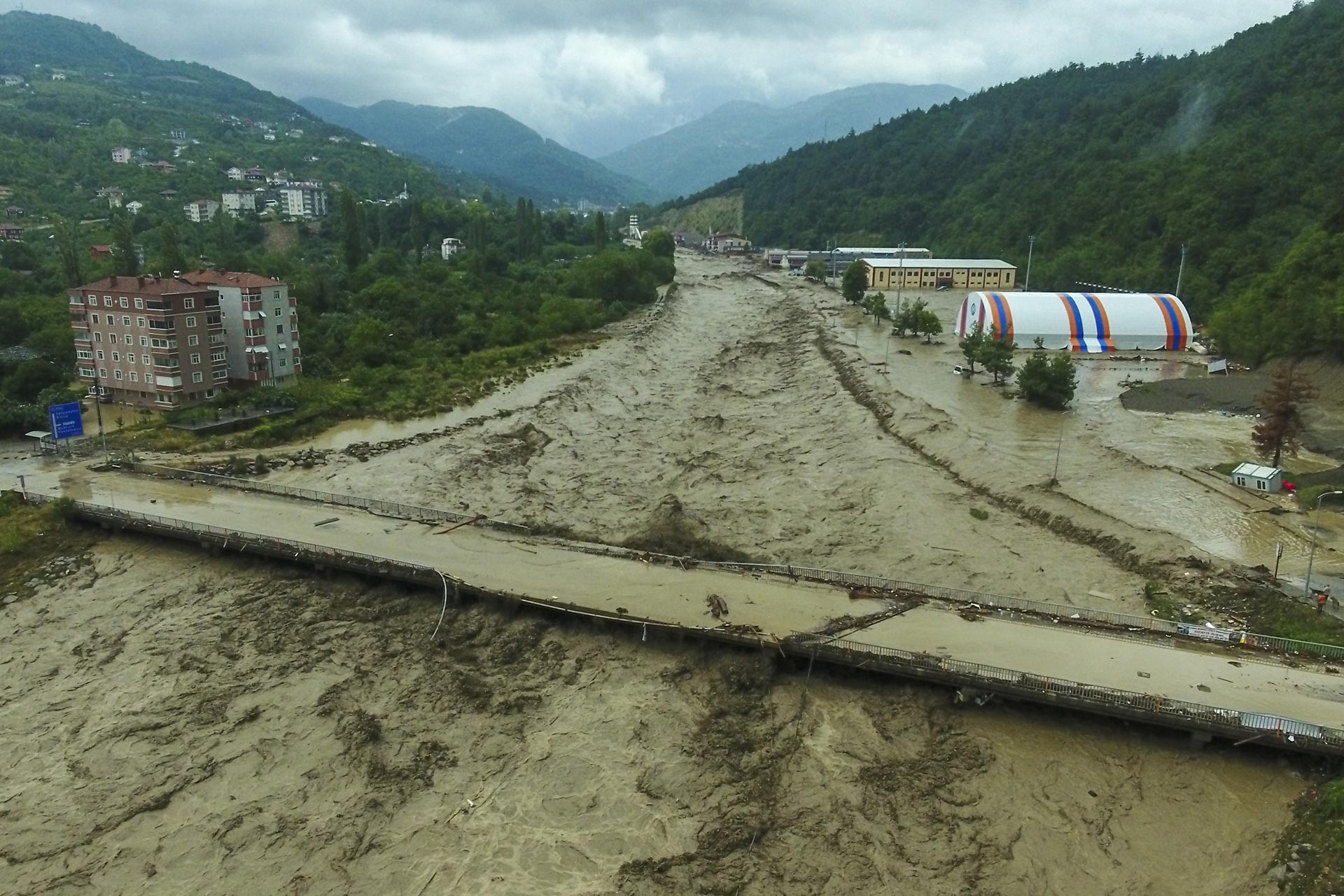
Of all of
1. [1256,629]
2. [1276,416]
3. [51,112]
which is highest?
[51,112]

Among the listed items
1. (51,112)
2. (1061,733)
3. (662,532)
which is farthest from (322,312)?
(51,112)

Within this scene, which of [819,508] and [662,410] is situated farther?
[662,410]

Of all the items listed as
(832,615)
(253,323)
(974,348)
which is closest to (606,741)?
(832,615)

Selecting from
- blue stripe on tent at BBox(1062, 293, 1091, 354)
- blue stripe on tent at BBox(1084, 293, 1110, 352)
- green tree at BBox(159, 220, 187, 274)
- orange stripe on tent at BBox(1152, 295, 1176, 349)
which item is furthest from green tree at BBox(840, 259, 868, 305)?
green tree at BBox(159, 220, 187, 274)

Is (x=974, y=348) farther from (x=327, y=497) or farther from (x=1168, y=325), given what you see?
(x=327, y=497)

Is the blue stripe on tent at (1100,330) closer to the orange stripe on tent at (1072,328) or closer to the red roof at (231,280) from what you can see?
the orange stripe on tent at (1072,328)

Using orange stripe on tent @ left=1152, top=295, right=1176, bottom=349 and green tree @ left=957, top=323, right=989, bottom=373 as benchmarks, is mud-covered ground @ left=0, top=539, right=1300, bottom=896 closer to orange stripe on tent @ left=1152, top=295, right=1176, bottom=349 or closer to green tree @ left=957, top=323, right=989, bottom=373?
green tree @ left=957, top=323, right=989, bottom=373

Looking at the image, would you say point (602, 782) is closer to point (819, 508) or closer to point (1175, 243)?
point (819, 508)

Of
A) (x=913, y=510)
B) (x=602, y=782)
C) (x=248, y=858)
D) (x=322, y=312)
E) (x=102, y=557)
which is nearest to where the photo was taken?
(x=248, y=858)
